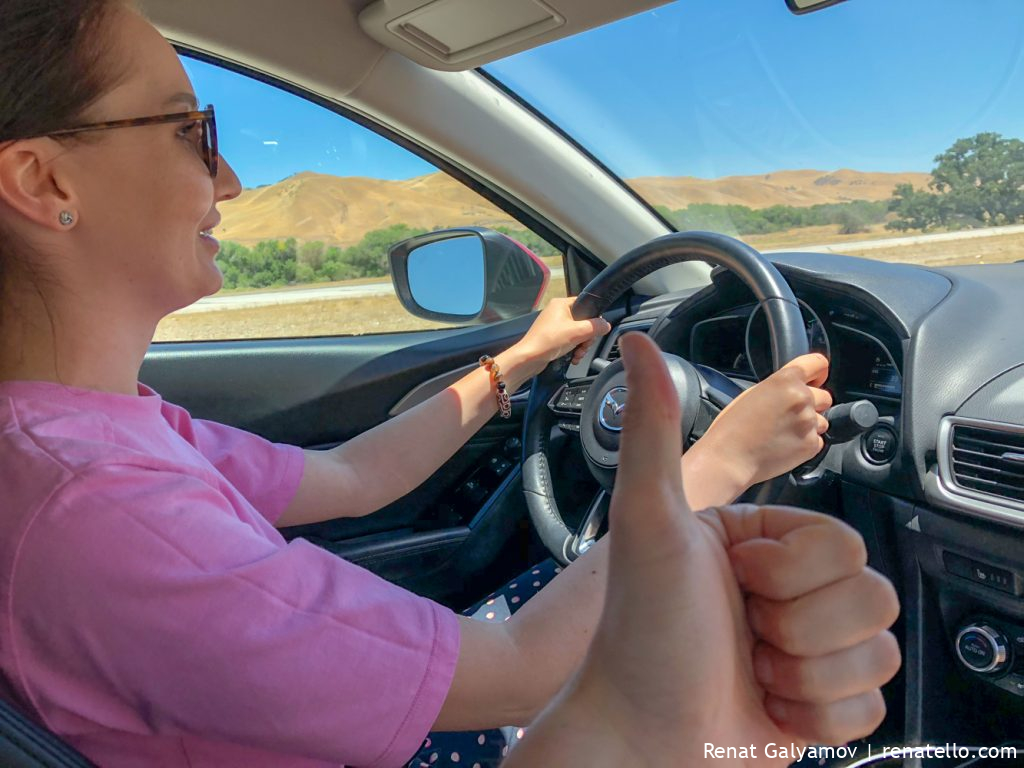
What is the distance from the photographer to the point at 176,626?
0.85m

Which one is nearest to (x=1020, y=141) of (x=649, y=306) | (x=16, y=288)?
(x=649, y=306)

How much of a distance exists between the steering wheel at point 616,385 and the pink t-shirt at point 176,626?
0.76m

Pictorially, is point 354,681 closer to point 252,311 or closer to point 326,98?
point 326,98

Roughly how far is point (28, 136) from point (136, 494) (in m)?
0.46

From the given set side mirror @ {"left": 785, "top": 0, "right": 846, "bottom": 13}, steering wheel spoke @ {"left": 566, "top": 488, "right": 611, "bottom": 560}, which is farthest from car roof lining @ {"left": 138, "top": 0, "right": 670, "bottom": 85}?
steering wheel spoke @ {"left": 566, "top": 488, "right": 611, "bottom": 560}

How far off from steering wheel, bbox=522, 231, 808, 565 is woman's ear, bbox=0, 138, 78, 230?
37.8 inches

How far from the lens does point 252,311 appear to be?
2.80m

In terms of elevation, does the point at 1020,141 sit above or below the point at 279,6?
below

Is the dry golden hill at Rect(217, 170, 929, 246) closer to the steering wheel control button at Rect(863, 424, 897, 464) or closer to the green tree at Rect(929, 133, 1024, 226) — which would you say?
the green tree at Rect(929, 133, 1024, 226)

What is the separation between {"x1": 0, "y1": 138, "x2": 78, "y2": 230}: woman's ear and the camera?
3.26 feet

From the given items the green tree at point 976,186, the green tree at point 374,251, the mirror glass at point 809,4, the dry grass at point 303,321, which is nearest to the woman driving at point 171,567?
the mirror glass at point 809,4

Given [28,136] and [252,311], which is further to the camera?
[252,311]

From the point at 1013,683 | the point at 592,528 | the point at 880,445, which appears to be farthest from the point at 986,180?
the point at 592,528

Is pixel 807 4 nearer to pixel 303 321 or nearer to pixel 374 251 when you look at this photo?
pixel 374 251
